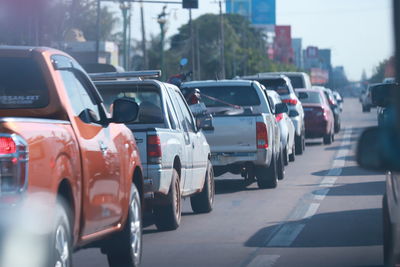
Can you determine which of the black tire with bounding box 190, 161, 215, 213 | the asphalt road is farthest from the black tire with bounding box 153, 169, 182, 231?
the black tire with bounding box 190, 161, 215, 213

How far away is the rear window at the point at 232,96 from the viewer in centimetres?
1747

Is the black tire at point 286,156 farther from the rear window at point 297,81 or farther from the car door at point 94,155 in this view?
the car door at point 94,155

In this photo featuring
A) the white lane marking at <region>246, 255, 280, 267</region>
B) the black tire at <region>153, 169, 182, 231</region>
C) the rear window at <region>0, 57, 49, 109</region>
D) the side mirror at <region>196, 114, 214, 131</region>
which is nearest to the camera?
the rear window at <region>0, 57, 49, 109</region>

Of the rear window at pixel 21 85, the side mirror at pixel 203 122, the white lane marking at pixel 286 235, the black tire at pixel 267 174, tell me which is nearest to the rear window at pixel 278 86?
the black tire at pixel 267 174

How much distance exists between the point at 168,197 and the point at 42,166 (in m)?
5.22

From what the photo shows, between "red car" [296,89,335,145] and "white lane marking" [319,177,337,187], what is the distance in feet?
34.7

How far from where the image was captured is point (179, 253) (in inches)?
389

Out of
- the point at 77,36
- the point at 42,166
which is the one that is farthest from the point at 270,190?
the point at 77,36

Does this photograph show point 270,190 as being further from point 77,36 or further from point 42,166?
point 77,36

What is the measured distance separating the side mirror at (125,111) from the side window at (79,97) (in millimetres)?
150

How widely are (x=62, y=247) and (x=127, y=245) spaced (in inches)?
74.8

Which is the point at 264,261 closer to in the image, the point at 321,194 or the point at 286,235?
the point at 286,235

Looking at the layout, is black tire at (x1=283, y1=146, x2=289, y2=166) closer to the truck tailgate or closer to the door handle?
the truck tailgate

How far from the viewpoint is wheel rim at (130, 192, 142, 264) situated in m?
8.56
